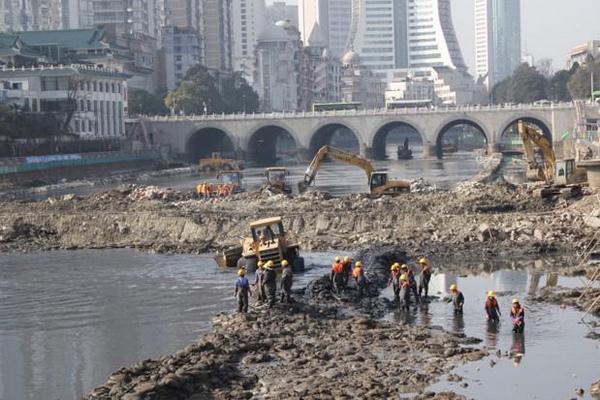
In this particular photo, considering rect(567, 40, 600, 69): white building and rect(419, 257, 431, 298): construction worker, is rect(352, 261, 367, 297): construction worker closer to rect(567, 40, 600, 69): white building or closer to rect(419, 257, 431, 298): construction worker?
rect(419, 257, 431, 298): construction worker

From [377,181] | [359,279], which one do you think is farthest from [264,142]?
[359,279]

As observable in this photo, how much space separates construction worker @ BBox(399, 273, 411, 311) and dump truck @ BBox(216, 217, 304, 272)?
614 centimetres

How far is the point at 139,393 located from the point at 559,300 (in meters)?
14.8

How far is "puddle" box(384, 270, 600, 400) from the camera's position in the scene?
22.8 metres

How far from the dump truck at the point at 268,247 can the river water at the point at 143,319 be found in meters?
0.88

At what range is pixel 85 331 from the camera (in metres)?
30.8

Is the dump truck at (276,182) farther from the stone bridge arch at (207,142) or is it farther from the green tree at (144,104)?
the green tree at (144,104)

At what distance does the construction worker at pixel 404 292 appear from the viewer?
30.9m

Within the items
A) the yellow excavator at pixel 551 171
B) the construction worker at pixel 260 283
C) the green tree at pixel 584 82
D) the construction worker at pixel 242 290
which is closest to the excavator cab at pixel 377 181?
the yellow excavator at pixel 551 171

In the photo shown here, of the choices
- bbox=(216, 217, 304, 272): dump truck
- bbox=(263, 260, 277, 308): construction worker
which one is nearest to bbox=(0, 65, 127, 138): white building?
bbox=(216, 217, 304, 272): dump truck

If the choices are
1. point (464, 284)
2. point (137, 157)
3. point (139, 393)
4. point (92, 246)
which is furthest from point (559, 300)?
point (137, 157)

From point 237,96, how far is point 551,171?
114756 mm

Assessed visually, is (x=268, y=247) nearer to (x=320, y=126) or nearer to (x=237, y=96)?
(x=320, y=126)

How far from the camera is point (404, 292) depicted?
30938 millimetres
